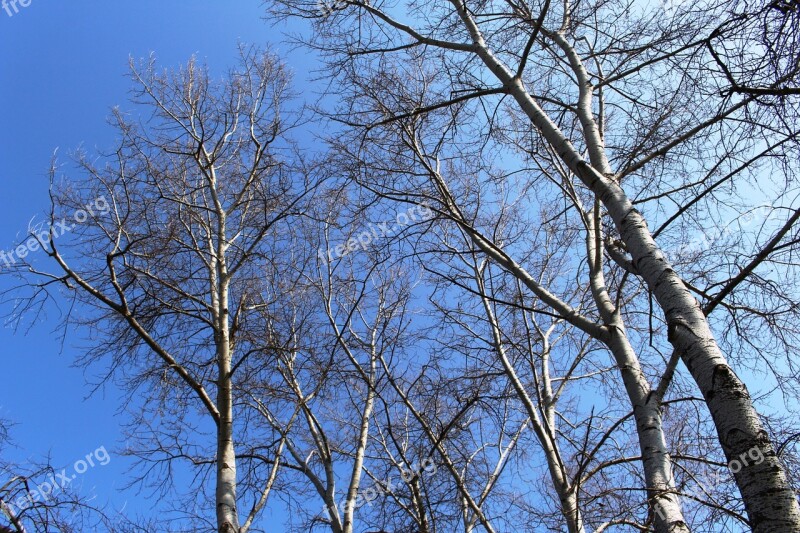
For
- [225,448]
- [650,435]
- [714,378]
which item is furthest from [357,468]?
[714,378]

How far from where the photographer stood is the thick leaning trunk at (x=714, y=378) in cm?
203

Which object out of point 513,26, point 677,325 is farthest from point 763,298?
point 513,26

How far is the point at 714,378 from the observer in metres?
2.34

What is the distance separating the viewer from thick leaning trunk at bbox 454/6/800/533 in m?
2.03

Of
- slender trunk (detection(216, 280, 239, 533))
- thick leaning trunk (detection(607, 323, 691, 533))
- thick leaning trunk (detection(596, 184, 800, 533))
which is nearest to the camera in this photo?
Answer: thick leaning trunk (detection(596, 184, 800, 533))

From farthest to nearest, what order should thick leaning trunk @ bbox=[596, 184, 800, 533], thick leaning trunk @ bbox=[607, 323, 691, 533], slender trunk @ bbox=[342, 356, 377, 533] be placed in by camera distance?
1. slender trunk @ bbox=[342, 356, 377, 533]
2. thick leaning trunk @ bbox=[607, 323, 691, 533]
3. thick leaning trunk @ bbox=[596, 184, 800, 533]

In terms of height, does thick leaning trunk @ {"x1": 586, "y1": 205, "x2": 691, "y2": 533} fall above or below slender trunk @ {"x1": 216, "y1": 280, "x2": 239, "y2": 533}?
below

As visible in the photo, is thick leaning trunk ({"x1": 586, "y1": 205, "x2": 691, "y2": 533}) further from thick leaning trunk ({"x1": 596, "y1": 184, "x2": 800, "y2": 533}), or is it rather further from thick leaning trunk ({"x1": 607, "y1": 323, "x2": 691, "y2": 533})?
thick leaning trunk ({"x1": 596, "y1": 184, "x2": 800, "y2": 533})

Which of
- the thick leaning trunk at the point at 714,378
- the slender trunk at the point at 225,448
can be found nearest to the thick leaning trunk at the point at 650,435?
the thick leaning trunk at the point at 714,378

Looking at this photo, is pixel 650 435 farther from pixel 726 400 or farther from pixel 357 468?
pixel 357 468

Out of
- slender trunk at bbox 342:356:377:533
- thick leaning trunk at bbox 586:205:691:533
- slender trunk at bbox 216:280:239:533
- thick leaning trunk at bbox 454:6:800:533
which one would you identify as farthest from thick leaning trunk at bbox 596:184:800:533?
slender trunk at bbox 342:356:377:533

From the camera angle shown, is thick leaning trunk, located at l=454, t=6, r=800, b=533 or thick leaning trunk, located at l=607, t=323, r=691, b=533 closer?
thick leaning trunk, located at l=454, t=6, r=800, b=533

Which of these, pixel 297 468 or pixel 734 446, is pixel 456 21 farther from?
pixel 297 468

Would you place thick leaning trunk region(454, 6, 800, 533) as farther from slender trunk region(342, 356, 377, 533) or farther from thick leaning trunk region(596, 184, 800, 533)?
slender trunk region(342, 356, 377, 533)
